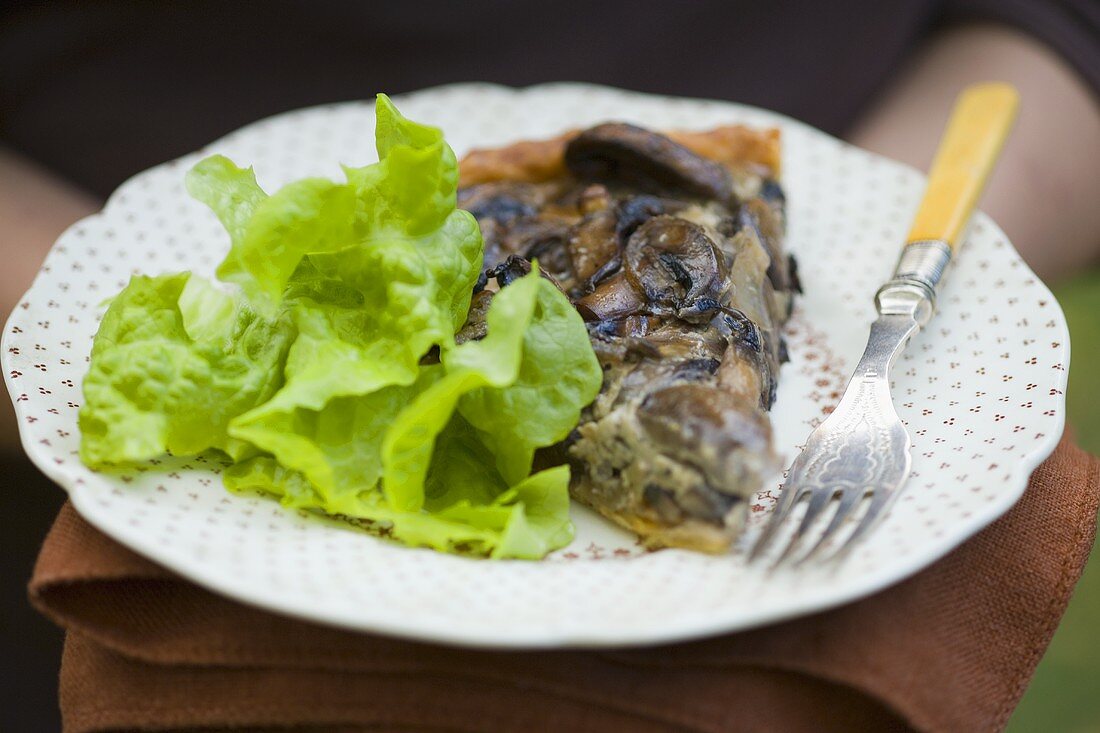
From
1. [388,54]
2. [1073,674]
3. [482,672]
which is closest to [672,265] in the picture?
[482,672]

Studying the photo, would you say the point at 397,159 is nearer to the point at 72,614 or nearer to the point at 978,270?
the point at 72,614

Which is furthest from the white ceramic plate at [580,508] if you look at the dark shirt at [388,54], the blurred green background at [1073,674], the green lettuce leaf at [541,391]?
the blurred green background at [1073,674]

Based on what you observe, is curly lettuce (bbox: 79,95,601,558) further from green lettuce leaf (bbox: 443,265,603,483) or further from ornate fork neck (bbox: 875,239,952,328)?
ornate fork neck (bbox: 875,239,952,328)

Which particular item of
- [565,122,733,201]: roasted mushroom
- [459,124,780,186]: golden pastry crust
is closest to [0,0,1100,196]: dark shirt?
[459,124,780,186]: golden pastry crust

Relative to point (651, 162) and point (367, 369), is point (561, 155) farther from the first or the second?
point (367, 369)

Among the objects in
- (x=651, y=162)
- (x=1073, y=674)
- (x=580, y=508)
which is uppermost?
(x=651, y=162)
